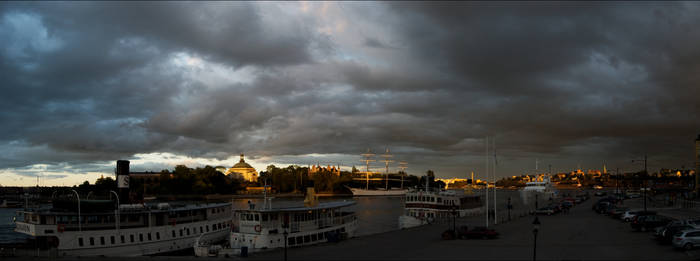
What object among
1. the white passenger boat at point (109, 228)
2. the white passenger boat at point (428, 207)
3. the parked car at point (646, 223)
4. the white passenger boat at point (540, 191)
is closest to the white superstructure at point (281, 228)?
the white passenger boat at point (109, 228)

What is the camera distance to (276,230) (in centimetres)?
4169

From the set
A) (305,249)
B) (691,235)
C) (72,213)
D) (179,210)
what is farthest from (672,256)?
(72,213)

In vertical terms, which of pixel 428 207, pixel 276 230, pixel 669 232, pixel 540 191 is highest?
pixel 669 232

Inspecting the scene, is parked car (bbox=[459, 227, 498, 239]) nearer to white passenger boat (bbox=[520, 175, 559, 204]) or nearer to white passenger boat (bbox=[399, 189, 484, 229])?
white passenger boat (bbox=[399, 189, 484, 229])

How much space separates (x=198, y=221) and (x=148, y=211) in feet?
24.7

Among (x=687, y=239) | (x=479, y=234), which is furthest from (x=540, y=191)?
(x=687, y=239)

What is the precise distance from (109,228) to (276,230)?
52.5ft

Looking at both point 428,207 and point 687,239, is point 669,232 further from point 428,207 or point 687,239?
point 428,207

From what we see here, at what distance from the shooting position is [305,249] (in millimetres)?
36906

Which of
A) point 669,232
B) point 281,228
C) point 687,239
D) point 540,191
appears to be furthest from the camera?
point 540,191

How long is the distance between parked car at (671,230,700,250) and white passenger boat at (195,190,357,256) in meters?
26.4

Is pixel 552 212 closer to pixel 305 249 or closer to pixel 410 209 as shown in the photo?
pixel 410 209

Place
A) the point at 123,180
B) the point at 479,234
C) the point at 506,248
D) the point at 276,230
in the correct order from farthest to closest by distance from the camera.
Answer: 1. the point at 123,180
2. the point at 276,230
3. the point at 479,234
4. the point at 506,248

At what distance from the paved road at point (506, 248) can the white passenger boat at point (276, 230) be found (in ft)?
12.9
